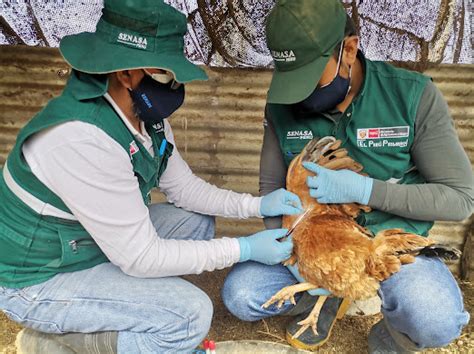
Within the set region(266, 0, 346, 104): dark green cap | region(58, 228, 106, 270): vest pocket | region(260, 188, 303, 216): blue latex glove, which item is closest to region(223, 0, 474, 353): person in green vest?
region(266, 0, 346, 104): dark green cap

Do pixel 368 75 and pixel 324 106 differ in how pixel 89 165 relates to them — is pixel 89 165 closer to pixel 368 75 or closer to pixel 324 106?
pixel 324 106

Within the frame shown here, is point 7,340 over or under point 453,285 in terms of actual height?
under

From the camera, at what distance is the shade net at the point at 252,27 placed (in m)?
2.53

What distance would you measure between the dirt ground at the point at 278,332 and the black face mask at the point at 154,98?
1.25m

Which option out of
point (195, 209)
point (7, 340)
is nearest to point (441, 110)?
point (195, 209)

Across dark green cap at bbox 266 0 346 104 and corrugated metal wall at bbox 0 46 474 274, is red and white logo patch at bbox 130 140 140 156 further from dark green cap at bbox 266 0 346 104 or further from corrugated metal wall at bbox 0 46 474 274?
corrugated metal wall at bbox 0 46 474 274

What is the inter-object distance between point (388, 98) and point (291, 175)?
474 millimetres

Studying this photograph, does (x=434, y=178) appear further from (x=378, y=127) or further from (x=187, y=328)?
(x=187, y=328)

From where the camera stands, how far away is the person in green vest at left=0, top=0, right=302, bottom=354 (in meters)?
1.53

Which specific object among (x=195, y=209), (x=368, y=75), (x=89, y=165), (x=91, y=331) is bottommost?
(x=91, y=331)

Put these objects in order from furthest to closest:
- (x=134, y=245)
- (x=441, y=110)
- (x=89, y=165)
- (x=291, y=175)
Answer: (x=291, y=175) < (x=441, y=110) < (x=134, y=245) < (x=89, y=165)

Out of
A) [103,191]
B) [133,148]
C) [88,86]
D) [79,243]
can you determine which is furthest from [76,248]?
[88,86]

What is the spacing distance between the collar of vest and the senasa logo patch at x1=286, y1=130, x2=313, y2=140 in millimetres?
795

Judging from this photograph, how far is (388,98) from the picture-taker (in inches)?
74.1
